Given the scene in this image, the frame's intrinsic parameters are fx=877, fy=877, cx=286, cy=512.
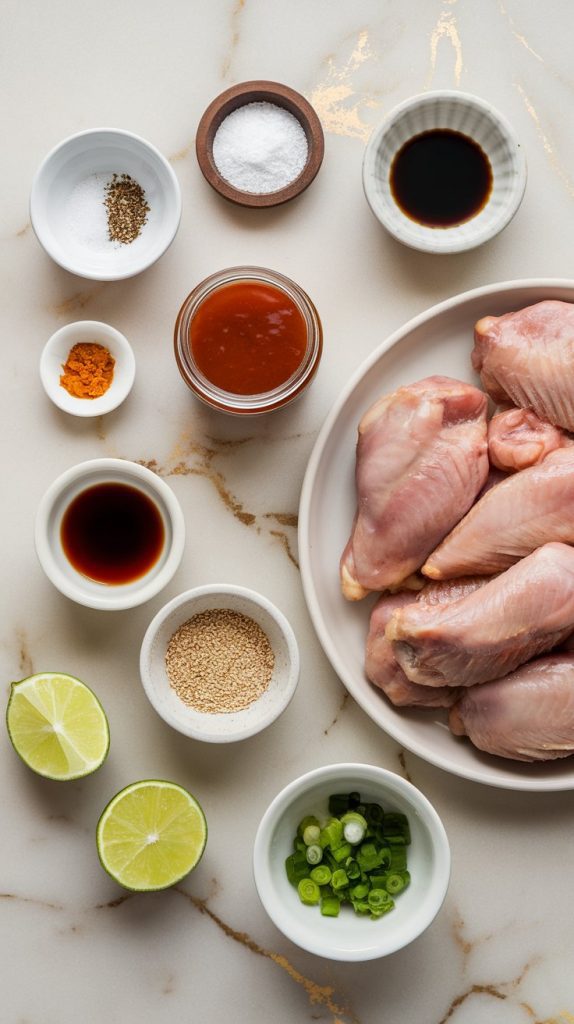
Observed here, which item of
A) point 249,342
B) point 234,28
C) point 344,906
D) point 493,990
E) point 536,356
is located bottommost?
point 493,990

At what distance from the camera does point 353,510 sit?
231cm

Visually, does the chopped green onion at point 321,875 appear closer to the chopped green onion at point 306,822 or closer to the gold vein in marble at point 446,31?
the chopped green onion at point 306,822

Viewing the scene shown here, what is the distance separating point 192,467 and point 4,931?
1307 mm

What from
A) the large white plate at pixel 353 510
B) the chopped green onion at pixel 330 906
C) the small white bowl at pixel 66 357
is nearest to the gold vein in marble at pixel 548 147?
the large white plate at pixel 353 510

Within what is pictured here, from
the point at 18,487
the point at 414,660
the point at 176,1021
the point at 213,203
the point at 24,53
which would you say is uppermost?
the point at 24,53

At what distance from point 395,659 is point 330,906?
2.07ft

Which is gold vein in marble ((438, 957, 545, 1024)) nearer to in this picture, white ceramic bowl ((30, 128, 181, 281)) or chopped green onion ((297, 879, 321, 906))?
chopped green onion ((297, 879, 321, 906))

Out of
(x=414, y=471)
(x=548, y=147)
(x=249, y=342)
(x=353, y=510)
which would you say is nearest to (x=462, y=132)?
(x=548, y=147)

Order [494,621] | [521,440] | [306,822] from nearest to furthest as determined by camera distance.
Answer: [494,621] < [521,440] < [306,822]

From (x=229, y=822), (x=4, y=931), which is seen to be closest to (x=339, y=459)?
(x=229, y=822)

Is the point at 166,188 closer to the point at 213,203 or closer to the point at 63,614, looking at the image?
the point at 213,203

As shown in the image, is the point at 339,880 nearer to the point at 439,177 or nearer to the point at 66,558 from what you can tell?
the point at 66,558

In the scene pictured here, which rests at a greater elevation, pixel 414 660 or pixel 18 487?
pixel 18 487

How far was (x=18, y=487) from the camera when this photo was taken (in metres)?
2.31
